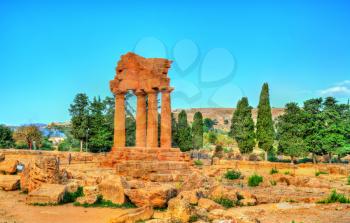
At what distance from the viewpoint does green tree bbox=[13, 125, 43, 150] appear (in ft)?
170

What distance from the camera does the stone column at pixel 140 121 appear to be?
29.4m

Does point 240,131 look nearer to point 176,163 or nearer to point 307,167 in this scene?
point 307,167

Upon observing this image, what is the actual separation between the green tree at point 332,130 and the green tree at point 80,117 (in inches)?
1132

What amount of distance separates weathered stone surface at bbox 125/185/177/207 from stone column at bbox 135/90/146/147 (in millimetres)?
17221

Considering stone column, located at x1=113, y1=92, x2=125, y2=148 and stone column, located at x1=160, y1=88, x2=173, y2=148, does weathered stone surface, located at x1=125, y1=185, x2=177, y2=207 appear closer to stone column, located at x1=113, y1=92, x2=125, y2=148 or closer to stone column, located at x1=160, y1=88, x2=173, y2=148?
stone column, located at x1=160, y1=88, x2=173, y2=148

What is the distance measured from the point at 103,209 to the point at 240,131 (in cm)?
4055

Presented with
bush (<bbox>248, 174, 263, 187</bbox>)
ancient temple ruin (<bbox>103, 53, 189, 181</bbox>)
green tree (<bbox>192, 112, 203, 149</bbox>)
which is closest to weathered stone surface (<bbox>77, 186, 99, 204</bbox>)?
bush (<bbox>248, 174, 263, 187</bbox>)

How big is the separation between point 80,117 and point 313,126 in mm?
28627

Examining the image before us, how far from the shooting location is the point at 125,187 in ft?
41.9

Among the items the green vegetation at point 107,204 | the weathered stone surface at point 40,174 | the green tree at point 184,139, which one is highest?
the green tree at point 184,139

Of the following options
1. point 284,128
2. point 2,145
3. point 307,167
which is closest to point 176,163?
point 307,167

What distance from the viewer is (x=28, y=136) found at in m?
51.9

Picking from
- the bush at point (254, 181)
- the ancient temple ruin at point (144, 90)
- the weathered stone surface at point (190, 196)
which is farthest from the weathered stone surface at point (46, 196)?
the ancient temple ruin at point (144, 90)

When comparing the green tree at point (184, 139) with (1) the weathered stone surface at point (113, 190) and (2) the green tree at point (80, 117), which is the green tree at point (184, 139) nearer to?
(2) the green tree at point (80, 117)
